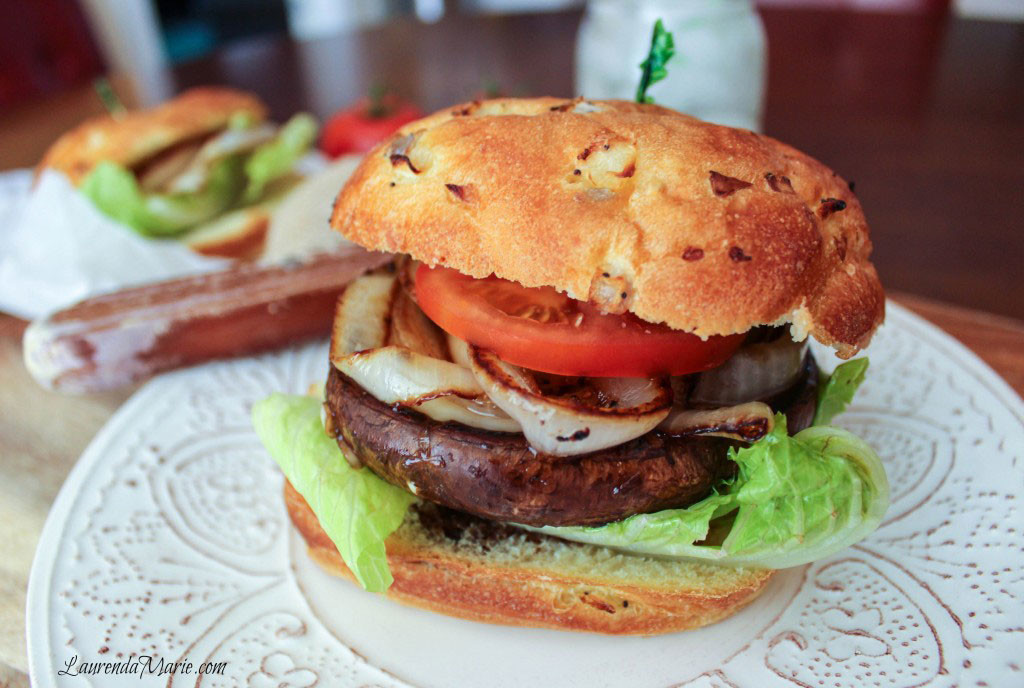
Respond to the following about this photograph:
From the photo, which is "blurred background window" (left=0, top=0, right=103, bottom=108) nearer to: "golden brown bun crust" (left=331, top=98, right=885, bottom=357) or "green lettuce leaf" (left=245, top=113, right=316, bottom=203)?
"green lettuce leaf" (left=245, top=113, right=316, bottom=203)

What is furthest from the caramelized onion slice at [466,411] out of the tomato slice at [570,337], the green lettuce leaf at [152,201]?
the green lettuce leaf at [152,201]

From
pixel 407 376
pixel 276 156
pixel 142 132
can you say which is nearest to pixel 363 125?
pixel 276 156

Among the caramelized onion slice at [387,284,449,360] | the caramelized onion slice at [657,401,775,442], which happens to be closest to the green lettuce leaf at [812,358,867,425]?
the caramelized onion slice at [657,401,775,442]

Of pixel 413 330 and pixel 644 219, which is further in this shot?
pixel 413 330

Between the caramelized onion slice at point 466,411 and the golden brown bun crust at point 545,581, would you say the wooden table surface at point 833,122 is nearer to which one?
the golden brown bun crust at point 545,581

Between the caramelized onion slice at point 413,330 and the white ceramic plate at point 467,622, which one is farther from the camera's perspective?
the caramelized onion slice at point 413,330

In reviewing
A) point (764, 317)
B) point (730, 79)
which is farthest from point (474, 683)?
point (730, 79)

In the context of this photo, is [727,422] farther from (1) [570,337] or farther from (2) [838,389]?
(2) [838,389]
